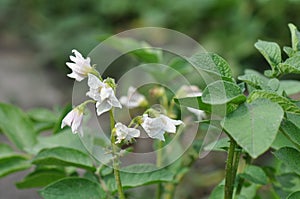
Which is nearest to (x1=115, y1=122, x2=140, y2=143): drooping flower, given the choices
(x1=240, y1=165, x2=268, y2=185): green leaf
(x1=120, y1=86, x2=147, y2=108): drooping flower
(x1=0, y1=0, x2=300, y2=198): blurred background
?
(x1=240, y1=165, x2=268, y2=185): green leaf

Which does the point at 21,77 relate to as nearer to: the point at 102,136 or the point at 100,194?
the point at 102,136

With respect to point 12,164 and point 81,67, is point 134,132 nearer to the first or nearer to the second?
point 81,67

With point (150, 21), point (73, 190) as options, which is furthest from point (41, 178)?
point (150, 21)

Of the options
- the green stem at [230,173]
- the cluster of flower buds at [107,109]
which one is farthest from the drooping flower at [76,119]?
the green stem at [230,173]

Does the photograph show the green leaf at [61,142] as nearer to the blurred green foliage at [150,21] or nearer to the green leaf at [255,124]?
the green leaf at [255,124]

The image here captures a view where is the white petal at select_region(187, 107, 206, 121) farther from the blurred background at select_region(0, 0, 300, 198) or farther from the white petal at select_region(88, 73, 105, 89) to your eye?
the blurred background at select_region(0, 0, 300, 198)

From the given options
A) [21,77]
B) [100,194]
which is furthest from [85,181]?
[21,77]
